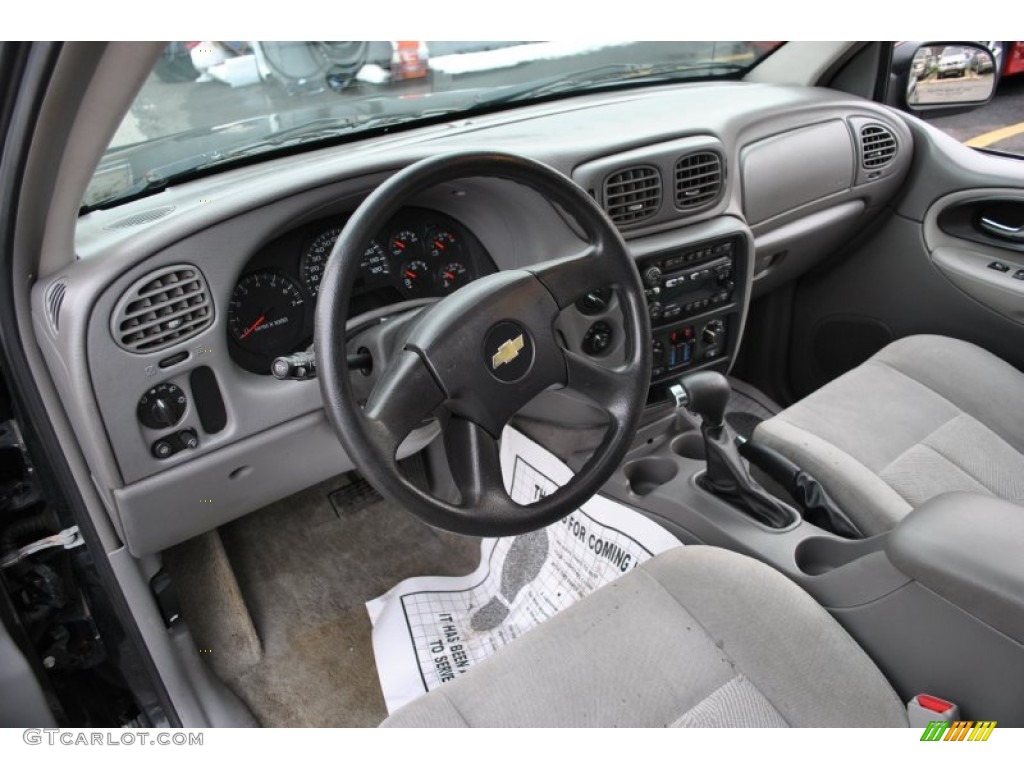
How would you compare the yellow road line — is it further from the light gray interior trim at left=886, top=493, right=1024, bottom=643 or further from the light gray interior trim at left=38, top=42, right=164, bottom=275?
the light gray interior trim at left=38, top=42, right=164, bottom=275

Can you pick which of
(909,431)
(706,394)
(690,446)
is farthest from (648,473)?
(909,431)

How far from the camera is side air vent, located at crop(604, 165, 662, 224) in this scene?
1522 millimetres

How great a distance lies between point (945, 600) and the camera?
99 cm

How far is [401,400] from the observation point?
95cm

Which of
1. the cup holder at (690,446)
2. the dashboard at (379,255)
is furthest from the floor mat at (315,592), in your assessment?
the cup holder at (690,446)

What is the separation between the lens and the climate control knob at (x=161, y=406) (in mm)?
1173

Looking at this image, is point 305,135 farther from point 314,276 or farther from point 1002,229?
point 1002,229

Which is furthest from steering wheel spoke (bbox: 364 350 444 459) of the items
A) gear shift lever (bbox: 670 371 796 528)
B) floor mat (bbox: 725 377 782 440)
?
floor mat (bbox: 725 377 782 440)

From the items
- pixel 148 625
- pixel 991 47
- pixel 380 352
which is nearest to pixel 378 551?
pixel 148 625

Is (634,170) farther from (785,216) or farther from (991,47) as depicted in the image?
(991,47)

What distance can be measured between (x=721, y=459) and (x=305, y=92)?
3.39 ft

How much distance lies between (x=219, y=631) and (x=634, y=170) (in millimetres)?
1303

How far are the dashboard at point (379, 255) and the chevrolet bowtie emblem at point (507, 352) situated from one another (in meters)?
0.32

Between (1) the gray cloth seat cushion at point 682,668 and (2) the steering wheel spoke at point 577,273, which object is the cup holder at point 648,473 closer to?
(1) the gray cloth seat cushion at point 682,668
